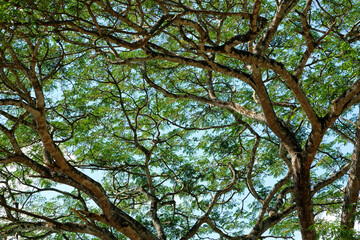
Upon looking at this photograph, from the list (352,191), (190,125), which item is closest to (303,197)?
(352,191)

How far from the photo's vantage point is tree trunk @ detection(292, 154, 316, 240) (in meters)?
5.97

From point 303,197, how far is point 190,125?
4074 mm

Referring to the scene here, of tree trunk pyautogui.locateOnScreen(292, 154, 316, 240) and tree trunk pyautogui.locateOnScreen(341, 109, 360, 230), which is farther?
tree trunk pyautogui.locateOnScreen(341, 109, 360, 230)

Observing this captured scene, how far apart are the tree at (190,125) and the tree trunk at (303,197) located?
16 millimetres

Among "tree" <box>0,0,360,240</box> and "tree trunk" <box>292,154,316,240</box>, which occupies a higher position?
"tree" <box>0,0,360,240</box>

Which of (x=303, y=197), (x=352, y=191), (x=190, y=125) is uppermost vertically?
(x=190, y=125)

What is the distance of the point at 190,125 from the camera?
31.7ft

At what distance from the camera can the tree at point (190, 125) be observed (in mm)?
6297

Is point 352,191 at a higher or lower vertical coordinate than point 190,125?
lower

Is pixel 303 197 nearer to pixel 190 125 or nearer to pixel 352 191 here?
pixel 352 191

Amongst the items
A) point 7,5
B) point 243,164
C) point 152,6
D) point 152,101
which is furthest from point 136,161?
point 7,5

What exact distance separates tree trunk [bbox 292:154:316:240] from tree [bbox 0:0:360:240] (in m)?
0.02

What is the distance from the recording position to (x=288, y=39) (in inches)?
330

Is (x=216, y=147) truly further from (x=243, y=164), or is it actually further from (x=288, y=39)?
(x=288, y=39)
